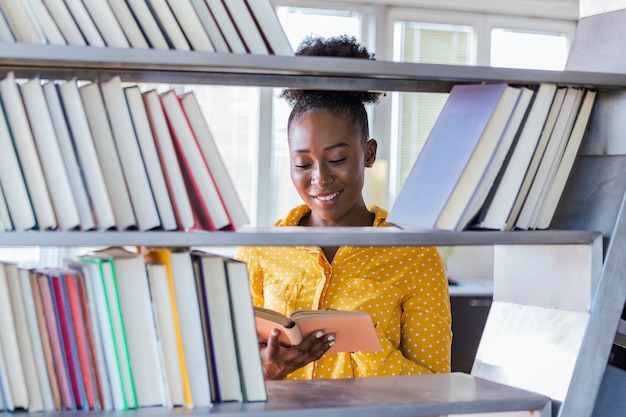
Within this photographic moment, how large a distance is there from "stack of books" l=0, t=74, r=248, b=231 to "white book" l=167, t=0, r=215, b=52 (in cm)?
8

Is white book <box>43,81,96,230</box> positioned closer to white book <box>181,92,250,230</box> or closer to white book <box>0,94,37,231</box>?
white book <box>0,94,37,231</box>

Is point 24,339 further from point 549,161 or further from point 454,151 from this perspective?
point 549,161

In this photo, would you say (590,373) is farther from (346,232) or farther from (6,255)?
(6,255)

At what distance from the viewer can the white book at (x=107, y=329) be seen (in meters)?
1.38

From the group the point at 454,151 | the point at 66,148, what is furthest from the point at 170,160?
the point at 454,151

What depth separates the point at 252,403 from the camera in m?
1.44

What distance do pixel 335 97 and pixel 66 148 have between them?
0.92 metres

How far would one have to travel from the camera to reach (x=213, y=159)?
1424 mm

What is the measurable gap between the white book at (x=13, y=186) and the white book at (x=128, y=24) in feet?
0.73

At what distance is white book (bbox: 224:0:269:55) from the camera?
1.42 metres

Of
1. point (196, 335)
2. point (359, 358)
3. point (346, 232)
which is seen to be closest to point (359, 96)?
point (359, 358)

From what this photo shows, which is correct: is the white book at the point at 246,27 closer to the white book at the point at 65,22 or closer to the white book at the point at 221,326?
the white book at the point at 65,22

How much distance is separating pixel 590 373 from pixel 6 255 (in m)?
3.66

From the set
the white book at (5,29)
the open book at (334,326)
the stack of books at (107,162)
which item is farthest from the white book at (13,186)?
the open book at (334,326)
